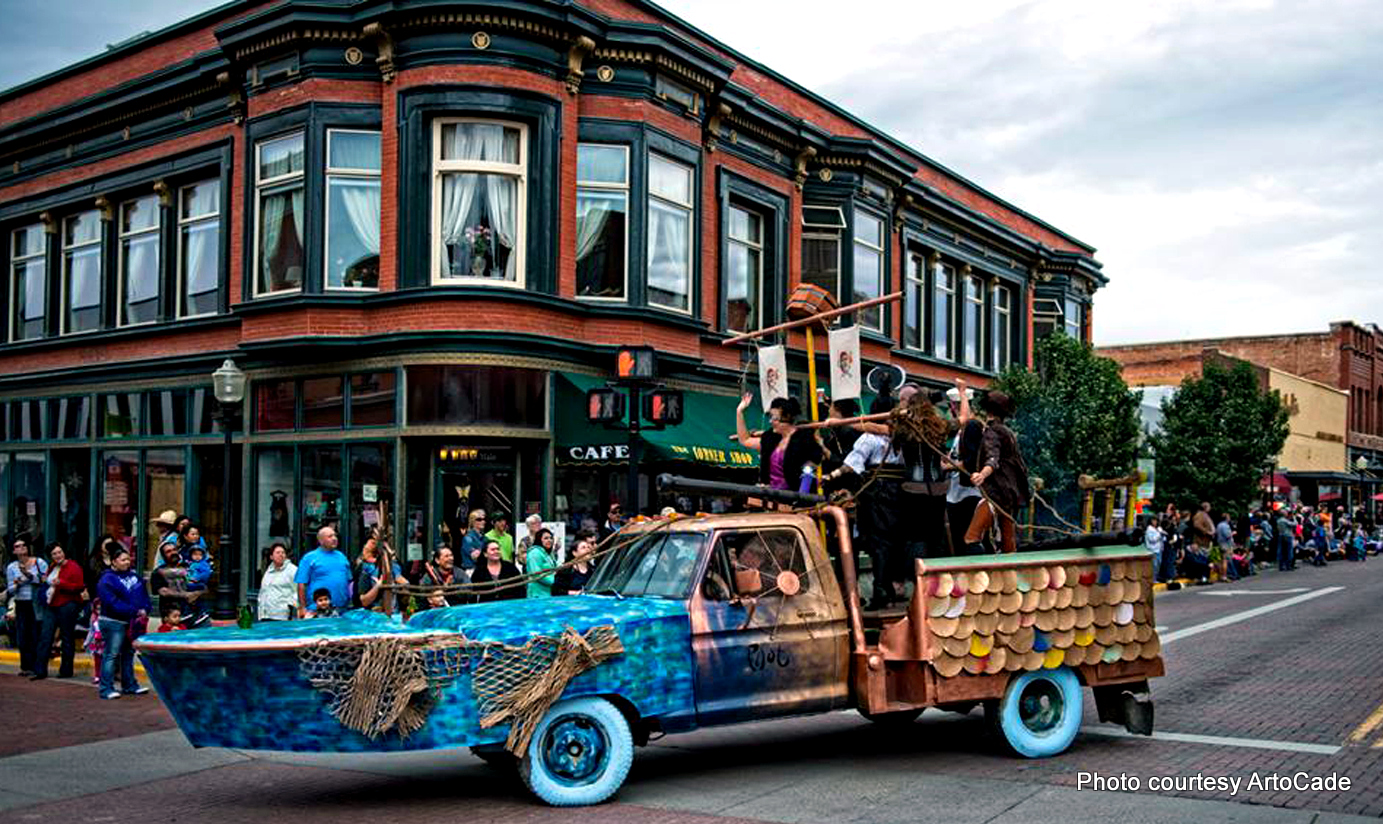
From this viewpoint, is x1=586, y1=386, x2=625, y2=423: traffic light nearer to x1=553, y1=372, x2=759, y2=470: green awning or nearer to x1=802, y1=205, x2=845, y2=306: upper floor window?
x1=553, y1=372, x2=759, y2=470: green awning

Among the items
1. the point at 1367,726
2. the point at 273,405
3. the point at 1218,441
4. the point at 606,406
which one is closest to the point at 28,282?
the point at 273,405

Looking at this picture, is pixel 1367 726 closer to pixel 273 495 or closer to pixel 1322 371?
pixel 273 495

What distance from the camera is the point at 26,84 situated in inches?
1046

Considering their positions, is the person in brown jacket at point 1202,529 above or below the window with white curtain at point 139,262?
below

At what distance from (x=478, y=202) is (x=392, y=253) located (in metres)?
1.48

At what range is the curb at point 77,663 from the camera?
16.8 metres

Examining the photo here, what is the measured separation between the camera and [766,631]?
926cm

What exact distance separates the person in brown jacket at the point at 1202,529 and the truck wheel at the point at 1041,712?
76.2 ft

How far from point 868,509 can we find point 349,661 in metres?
4.21

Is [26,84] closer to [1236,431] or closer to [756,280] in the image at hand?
[756,280]

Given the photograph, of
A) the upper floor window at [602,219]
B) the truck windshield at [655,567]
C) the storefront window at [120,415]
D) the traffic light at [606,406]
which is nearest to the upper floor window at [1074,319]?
the upper floor window at [602,219]

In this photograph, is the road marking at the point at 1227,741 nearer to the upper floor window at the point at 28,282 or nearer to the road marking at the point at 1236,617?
the road marking at the point at 1236,617

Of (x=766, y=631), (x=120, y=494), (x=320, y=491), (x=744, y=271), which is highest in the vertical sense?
(x=744, y=271)

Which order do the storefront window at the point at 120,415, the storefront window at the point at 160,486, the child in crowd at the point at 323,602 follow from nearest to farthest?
the child in crowd at the point at 323,602 → the storefront window at the point at 160,486 → the storefront window at the point at 120,415
